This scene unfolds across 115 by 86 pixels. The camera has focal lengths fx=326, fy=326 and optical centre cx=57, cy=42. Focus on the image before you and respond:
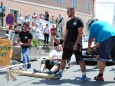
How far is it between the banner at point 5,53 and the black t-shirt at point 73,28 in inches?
64.6

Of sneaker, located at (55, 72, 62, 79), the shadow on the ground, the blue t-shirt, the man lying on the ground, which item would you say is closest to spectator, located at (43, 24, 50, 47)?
the man lying on the ground

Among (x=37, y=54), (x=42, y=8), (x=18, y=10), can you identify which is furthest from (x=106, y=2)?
(x=37, y=54)

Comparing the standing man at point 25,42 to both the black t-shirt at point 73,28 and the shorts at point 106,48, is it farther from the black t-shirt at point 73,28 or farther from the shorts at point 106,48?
the shorts at point 106,48

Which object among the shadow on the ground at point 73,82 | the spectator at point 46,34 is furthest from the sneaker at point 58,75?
the spectator at point 46,34

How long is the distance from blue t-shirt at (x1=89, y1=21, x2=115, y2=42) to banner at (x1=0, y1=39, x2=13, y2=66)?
2233 mm

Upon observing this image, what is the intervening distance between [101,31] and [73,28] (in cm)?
78

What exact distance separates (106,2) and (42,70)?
41204mm

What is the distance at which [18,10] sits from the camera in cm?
3012

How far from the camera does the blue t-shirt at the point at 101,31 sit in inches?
338

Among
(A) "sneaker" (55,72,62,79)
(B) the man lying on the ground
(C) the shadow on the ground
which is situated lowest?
(C) the shadow on the ground

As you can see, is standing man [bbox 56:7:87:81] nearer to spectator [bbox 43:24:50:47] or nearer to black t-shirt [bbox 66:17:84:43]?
black t-shirt [bbox 66:17:84:43]

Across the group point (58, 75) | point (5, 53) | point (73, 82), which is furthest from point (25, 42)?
point (73, 82)

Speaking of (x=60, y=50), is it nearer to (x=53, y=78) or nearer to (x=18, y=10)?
(x=53, y=78)

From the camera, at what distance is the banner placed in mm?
8383
